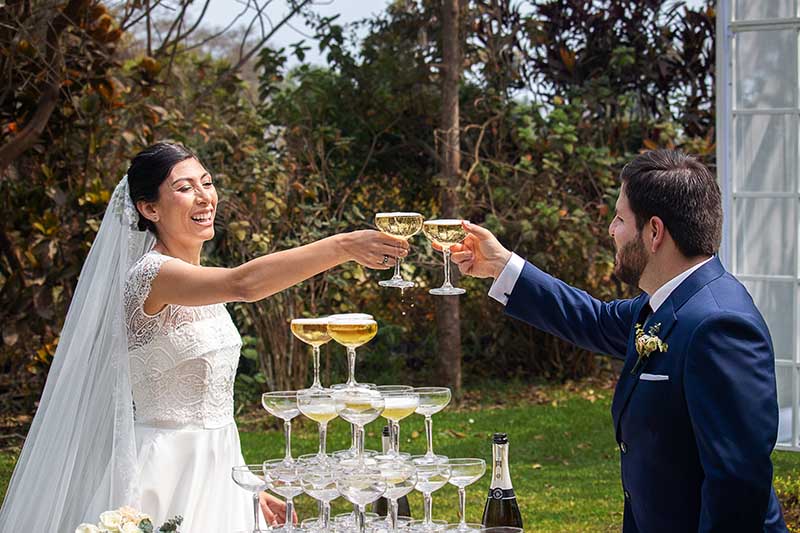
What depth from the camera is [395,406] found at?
267cm

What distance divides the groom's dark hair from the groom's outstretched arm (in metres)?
0.73

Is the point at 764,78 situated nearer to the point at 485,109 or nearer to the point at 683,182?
the point at 683,182

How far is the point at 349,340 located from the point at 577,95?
8925 millimetres

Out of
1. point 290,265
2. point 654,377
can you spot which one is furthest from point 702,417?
point 290,265

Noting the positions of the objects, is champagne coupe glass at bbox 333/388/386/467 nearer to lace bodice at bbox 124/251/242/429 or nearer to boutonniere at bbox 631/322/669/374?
boutonniere at bbox 631/322/669/374

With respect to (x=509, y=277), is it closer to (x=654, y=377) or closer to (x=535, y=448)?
(x=654, y=377)

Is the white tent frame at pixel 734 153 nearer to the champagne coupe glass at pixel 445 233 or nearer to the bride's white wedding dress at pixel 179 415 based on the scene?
the champagne coupe glass at pixel 445 233

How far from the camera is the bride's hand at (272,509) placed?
138 inches

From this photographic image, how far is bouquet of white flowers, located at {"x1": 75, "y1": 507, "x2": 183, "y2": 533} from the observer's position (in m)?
2.51

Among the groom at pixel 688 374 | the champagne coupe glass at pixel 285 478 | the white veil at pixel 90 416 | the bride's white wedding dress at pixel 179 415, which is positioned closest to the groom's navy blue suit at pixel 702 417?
the groom at pixel 688 374

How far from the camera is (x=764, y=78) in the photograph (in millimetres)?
6273

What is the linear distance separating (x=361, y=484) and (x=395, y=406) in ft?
0.97

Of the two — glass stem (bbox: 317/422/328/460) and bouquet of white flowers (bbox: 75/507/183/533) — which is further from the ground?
glass stem (bbox: 317/422/328/460)

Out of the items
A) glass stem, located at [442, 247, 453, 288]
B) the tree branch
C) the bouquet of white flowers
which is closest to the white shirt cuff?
glass stem, located at [442, 247, 453, 288]
